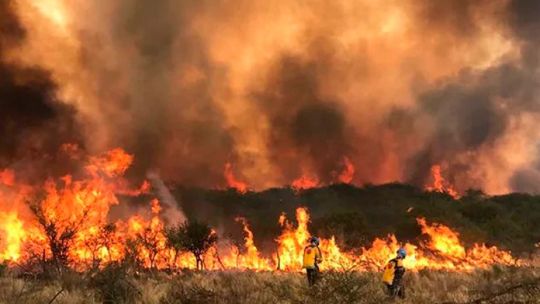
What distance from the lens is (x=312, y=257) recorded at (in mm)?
19094

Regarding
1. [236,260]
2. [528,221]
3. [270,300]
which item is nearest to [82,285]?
[270,300]

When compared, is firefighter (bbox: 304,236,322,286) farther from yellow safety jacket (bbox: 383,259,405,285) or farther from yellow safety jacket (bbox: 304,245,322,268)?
yellow safety jacket (bbox: 383,259,405,285)

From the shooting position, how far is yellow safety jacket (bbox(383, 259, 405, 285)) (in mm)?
16953

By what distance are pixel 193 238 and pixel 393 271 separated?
81.5 feet

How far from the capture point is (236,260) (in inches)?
1825

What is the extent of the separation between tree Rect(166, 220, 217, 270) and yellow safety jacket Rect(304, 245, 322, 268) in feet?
65.8

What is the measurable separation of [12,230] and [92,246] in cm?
595

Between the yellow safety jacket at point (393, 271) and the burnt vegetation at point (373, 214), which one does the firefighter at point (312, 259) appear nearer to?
the yellow safety jacket at point (393, 271)

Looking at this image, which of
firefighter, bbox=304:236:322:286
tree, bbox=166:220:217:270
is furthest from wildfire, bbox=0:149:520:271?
firefighter, bbox=304:236:322:286

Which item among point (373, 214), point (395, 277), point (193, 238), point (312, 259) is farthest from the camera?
point (373, 214)

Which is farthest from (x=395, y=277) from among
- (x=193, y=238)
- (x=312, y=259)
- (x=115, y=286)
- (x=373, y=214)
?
A: (x=373, y=214)

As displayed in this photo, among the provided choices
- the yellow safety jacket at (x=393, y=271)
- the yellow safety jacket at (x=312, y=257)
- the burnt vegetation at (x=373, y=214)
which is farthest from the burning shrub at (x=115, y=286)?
the burnt vegetation at (x=373, y=214)

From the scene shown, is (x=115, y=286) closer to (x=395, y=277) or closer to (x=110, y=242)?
(x=395, y=277)

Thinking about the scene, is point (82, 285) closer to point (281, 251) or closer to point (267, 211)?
point (281, 251)
